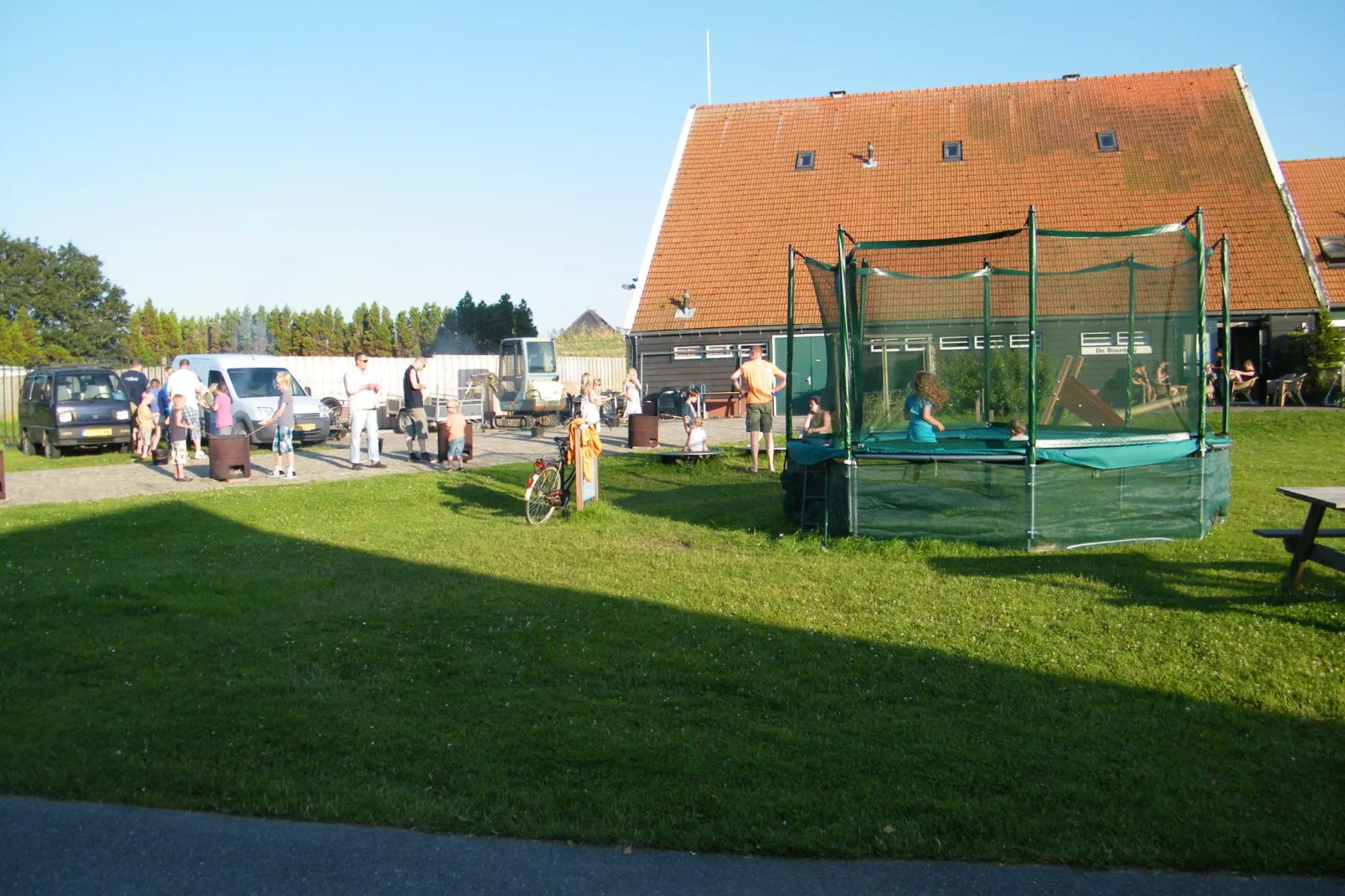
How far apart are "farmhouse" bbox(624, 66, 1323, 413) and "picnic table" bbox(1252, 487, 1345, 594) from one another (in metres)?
21.9

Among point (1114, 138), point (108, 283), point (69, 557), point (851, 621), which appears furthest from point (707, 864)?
point (108, 283)

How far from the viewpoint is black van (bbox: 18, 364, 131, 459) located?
22906 millimetres

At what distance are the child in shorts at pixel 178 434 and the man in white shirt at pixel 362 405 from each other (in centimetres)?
234

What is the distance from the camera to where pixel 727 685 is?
6.04 meters

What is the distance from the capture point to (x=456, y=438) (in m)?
17.8

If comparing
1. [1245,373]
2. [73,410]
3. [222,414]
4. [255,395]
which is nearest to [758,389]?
[222,414]

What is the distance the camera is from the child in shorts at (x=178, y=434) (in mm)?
15845

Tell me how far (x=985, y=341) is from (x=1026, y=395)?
1.31 m

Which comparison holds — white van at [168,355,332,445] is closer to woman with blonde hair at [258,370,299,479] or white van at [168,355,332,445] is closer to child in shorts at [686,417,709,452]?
woman with blonde hair at [258,370,299,479]

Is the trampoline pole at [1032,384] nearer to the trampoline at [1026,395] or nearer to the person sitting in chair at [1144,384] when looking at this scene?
the trampoline at [1026,395]

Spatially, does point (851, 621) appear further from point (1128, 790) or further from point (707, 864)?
point (707, 864)

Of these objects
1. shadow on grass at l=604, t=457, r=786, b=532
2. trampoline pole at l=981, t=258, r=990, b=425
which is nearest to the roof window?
shadow on grass at l=604, t=457, r=786, b=532

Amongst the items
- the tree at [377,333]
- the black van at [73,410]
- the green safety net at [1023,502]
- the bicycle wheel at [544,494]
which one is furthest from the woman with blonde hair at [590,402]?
the tree at [377,333]

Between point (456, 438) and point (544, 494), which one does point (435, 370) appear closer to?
point (456, 438)
